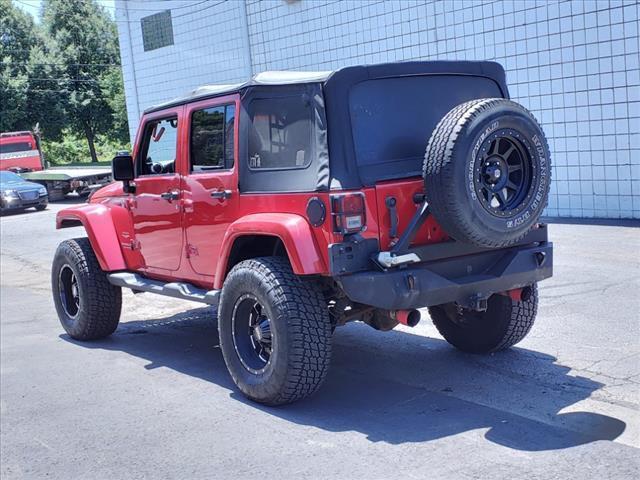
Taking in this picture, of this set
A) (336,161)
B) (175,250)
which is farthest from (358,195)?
(175,250)

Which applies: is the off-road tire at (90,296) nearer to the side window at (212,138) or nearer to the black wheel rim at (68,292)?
the black wheel rim at (68,292)

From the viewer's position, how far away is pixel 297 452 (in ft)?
14.2

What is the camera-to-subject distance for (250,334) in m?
5.19

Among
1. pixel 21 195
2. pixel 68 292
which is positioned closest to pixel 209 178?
pixel 68 292

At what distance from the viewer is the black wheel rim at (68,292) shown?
7.40 m

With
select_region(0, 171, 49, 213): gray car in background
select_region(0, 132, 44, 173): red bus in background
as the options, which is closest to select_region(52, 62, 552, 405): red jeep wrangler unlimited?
select_region(0, 171, 49, 213): gray car in background

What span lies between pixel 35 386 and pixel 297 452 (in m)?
2.69

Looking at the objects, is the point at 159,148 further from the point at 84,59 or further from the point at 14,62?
the point at 84,59

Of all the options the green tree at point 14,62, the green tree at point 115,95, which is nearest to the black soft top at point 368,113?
the green tree at point 14,62

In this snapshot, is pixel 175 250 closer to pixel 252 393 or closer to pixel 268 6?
pixel 252 393

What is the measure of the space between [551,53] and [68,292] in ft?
25.7

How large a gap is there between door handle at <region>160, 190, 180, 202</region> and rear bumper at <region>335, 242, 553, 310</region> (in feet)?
6.29

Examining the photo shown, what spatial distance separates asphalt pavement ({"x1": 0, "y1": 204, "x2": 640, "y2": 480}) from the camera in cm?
413

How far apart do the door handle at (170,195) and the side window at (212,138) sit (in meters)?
0.26
